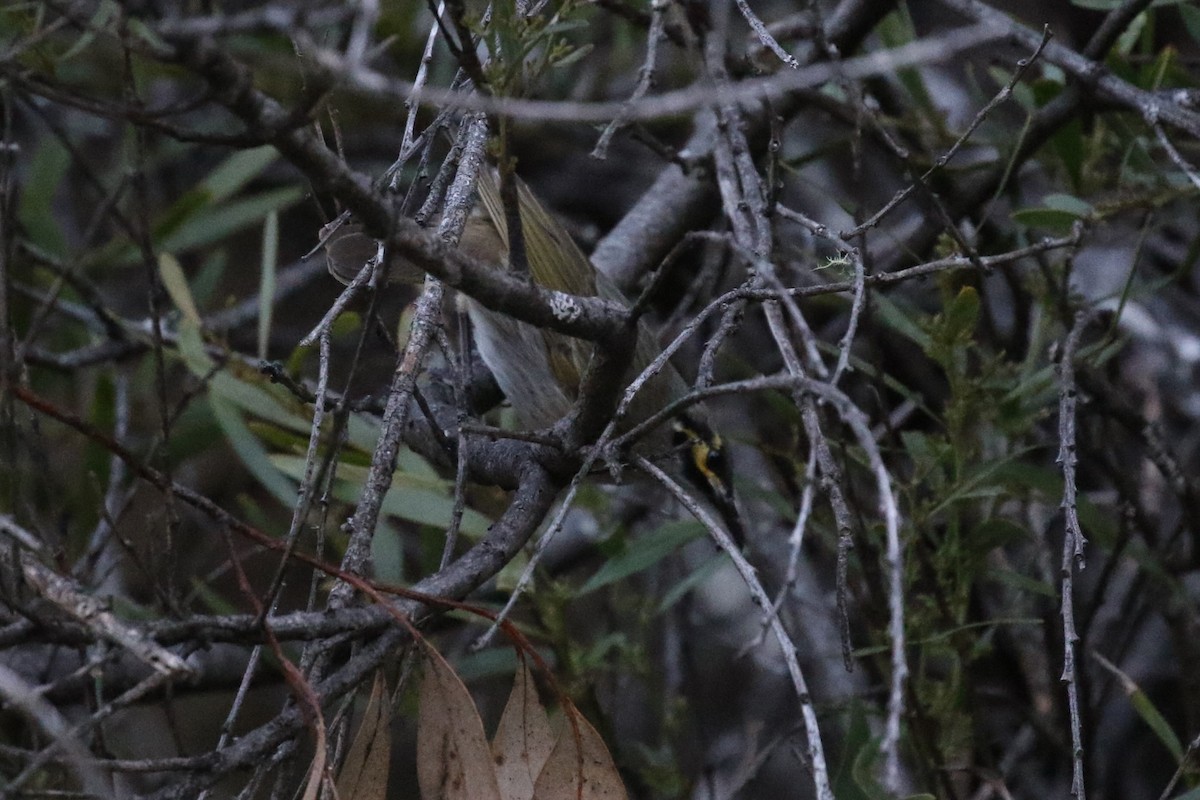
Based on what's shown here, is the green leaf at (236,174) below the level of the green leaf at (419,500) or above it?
above

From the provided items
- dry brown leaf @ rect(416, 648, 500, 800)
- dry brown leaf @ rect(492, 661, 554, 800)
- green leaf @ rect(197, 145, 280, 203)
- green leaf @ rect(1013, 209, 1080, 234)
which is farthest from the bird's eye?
green leaf @ rect(197, 145, 280, 203)

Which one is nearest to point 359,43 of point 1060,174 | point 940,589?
point 940,589

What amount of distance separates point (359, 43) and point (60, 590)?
0.73 metres

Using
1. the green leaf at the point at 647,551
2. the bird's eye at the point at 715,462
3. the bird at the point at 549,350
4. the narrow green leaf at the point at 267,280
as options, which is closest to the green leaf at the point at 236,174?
the bird at the point at 549,350

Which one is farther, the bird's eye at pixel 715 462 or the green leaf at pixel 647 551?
the bird's eye at pixel 715 462

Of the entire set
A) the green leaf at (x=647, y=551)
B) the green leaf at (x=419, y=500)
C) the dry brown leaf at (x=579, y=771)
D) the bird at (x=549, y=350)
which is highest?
the bird at (x=549, y=350)

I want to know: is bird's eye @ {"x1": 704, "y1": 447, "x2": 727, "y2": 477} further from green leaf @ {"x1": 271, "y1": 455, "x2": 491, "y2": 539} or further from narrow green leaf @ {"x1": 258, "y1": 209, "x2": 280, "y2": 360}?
narrow green leaf @ {"x1": 258, "y1": 209, "x2": 280, "y2": 360}

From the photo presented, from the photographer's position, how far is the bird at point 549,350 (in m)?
3.48

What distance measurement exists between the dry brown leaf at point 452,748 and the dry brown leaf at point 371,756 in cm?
6

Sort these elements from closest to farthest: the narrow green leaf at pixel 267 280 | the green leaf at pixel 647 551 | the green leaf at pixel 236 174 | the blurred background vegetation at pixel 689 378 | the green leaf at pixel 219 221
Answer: the blurred background vegetation at pixel 689 378
the green leaf at pixel 647 551
the narrow green leaf at pixel 267 280
the green leaf at pixel 236 174
the green leaf at pixel 219 221

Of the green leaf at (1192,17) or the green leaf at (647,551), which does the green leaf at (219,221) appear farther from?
the green leaf at (1192,17)

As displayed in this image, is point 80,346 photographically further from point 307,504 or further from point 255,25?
point 255,25

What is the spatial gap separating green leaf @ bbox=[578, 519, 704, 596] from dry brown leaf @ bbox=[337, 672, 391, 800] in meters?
1.16

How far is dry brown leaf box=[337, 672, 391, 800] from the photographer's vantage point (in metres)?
1.81
